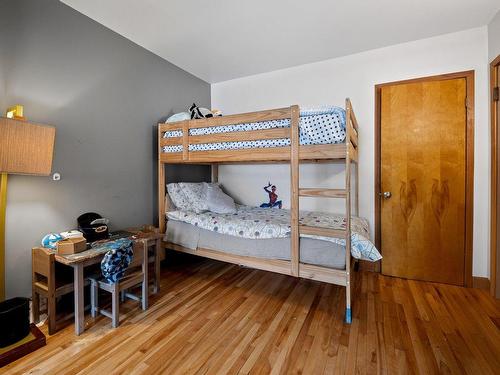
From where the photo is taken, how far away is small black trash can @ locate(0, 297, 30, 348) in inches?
57.0

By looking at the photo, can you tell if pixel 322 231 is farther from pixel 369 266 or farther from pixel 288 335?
pixel 369 266

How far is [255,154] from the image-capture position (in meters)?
2.14

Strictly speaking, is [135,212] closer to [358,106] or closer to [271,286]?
[271,286]

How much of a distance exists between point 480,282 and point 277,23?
324cm

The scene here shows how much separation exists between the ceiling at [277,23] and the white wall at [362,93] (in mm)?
143

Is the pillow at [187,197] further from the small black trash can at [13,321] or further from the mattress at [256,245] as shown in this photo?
the small black trash can at [13,321]

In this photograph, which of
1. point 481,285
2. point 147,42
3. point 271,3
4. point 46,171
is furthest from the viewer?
point 147,42

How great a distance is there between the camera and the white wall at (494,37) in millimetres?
2120

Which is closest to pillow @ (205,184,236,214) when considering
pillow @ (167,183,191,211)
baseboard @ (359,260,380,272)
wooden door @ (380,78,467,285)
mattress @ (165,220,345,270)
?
pillow @ (167,183,191,211)

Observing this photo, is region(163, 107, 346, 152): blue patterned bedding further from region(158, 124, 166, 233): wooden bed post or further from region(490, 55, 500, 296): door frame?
region(490, 55, 500, 296): door frame

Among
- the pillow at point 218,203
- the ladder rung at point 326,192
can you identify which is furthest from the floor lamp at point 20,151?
the ladder rung at point 326,192

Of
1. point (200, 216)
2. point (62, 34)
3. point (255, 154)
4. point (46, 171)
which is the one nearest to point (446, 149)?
point (255, 154)

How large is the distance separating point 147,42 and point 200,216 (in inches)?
79.1

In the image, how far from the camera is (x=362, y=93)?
281 cm
